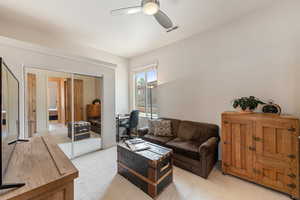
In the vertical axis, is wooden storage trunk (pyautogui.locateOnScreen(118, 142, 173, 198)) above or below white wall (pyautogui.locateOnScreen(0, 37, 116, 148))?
below

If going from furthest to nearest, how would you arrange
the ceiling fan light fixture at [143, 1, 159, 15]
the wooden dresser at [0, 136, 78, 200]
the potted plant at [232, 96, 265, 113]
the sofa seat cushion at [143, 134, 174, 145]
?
the sofa seat cushion at [143, 134, 174, 145], the potted plant at [232, 96, 265, 113], the ceiling fan light fixture at [143, 1, 159, 15], the wooden dresser at [0, 136, 78, 200]

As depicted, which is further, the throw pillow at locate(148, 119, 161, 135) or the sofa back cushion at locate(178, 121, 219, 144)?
the throw pillow at locate(148, 119, 161, 135)

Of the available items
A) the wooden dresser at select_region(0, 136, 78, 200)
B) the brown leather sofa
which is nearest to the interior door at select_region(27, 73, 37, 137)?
the wooden dresser at select_region(0, 136, 78, 200)

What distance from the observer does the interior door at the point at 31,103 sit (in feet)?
8.54

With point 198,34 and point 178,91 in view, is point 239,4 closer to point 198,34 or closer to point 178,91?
point 198,34

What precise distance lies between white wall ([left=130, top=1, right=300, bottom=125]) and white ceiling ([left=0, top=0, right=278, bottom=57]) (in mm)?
260

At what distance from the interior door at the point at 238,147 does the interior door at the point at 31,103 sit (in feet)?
12.1

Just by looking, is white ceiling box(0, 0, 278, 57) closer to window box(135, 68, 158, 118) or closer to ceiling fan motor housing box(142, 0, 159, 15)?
ceiling fan motor housing box(142, 0, 159, 15)

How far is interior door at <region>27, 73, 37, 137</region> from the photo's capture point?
260 cm

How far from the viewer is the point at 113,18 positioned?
2.65 meters

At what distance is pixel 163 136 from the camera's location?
3266mm

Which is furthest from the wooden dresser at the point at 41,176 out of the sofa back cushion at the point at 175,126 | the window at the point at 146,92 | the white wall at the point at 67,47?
the window at the point at 146,92

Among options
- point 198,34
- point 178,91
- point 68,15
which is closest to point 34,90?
point 68,15

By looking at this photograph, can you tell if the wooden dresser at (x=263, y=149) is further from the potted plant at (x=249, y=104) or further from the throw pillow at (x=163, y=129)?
the throw pillow at (x=163, y=129)
